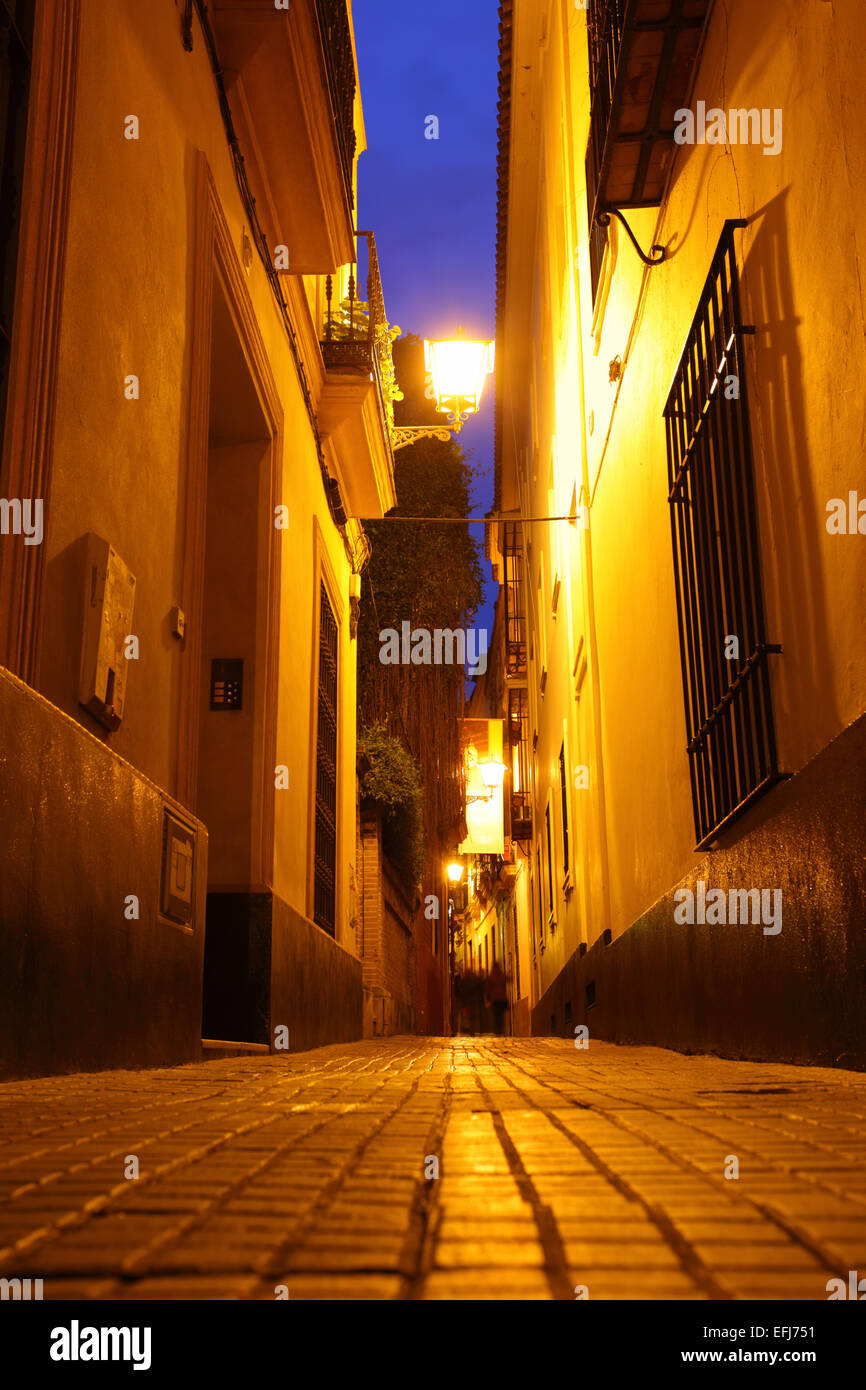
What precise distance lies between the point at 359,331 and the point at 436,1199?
10.4m

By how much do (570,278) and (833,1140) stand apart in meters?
10.0

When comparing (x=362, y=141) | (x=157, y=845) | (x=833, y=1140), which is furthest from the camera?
(x=362, y=141)

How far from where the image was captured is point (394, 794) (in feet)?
57.0

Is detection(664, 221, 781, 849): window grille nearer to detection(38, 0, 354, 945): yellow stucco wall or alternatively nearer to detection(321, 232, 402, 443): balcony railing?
detection(38, 0, 354, 945): yellow stucco wall

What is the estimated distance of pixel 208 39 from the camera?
641cm

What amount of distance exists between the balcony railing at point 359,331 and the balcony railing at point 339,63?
6.01 feet

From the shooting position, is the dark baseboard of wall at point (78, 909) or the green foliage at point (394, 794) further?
the green foliage at point (394, 794)

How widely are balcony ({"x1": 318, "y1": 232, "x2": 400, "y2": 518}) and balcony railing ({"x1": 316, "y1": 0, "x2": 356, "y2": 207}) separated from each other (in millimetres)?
1874

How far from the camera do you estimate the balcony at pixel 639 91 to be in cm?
488

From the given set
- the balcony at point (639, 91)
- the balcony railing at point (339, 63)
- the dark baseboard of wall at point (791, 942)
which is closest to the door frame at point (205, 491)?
the balcony railing at point (339, 63)

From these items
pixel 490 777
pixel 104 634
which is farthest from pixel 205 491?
pixel 490 777

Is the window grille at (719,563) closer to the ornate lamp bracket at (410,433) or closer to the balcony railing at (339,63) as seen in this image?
the balcony railing at (339,63)
